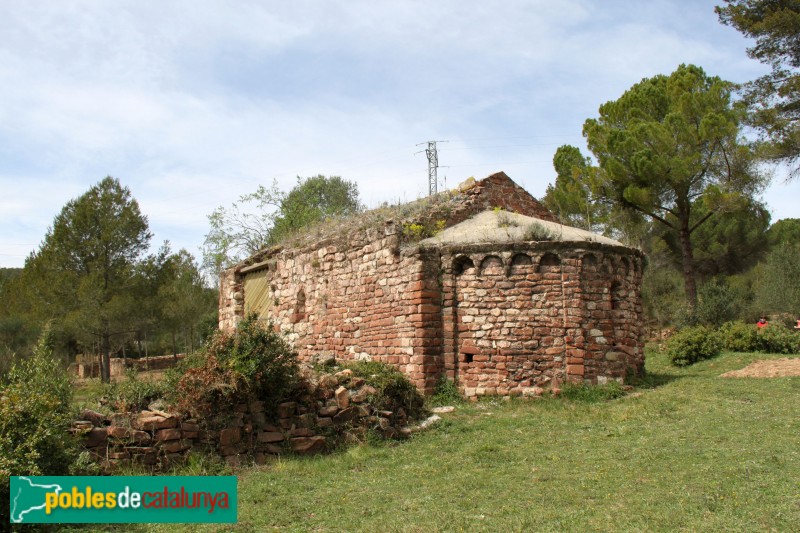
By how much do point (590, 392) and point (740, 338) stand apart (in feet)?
29.2

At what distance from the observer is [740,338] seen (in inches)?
669

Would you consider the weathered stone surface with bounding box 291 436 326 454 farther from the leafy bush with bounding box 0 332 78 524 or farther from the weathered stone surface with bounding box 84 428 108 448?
the leafy bush with bounding box 0 332 78 524

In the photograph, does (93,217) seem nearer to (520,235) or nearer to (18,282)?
(18,282)

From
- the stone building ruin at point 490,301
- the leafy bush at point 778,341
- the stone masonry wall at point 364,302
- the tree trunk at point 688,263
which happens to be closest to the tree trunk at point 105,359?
the stone masonry wall at point 364,302

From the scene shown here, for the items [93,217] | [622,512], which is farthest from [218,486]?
[93,217]

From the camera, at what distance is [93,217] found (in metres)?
26.5

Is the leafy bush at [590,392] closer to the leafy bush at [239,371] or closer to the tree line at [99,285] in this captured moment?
the leafy bush at [239,371]

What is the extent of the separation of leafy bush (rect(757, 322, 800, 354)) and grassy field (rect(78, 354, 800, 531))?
7249mm

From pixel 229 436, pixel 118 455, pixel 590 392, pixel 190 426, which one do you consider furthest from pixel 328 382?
pixel 590 392

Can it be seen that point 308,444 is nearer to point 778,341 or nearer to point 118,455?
point 118,455

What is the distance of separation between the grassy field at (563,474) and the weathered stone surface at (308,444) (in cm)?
29

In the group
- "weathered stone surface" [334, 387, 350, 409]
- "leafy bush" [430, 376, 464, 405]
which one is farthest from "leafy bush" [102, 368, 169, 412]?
"leafy bush" [430, 376, 464, 405]

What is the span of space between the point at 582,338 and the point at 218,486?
7196mm

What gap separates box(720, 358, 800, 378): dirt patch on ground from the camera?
12.9 metres
